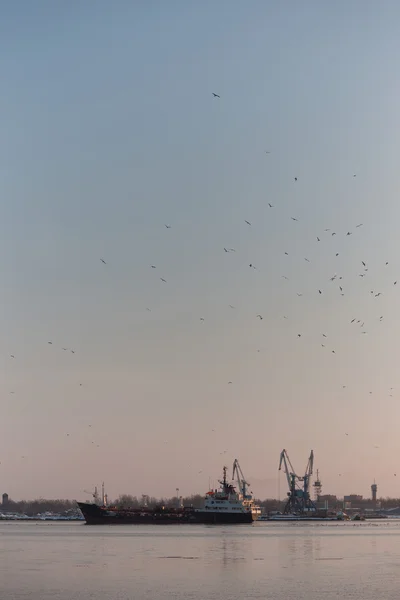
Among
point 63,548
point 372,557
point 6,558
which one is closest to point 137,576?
point 6,558

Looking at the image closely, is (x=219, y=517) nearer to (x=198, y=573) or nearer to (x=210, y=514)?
(x=210, y=514)

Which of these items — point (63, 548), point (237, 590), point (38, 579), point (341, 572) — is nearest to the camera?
point (237, 590)

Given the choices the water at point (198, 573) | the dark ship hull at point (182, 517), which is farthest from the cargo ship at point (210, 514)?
the water at point (198, 573)

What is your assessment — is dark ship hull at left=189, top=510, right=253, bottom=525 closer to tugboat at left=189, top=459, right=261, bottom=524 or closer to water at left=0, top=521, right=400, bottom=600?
tugboat at left=189, top=459, right=261, bottom=524

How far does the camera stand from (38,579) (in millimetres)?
63344

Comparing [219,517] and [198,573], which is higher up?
[219,517]

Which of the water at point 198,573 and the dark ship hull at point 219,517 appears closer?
the water at point 198,573

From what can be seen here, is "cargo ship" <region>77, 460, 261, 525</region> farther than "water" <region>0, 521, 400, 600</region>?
Yes

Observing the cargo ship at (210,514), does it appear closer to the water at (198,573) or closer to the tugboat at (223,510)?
the tugboat at (223,510)

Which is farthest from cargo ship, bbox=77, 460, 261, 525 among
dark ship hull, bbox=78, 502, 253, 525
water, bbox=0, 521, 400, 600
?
water, bbox=0, 521, 400, 600

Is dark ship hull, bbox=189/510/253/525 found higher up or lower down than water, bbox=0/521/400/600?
higher up

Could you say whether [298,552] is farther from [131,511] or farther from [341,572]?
[131,511]

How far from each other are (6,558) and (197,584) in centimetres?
3083

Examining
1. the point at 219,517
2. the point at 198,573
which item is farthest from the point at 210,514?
the point at 198,573
